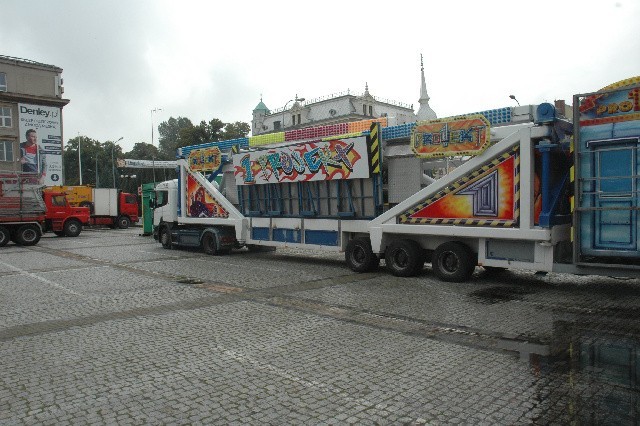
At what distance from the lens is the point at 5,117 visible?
155 ft

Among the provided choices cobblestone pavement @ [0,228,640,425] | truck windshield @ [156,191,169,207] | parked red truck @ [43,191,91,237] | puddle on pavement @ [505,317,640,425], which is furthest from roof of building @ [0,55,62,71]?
puddle on pavement @ [505,317,640,425]

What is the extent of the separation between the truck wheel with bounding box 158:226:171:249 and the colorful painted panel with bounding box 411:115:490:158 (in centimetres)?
1165

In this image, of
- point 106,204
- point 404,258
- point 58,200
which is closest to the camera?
point 404,258

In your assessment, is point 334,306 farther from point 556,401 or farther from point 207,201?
point 207,201

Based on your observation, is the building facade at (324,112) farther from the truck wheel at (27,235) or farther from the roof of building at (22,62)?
the truck wheel at (27,235)

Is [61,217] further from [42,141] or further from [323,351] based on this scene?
[323,351]

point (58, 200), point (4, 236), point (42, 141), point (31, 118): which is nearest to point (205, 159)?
point (4, 236)

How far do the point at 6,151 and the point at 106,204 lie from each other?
1768cm

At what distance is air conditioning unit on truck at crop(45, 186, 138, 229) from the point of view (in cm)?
3522

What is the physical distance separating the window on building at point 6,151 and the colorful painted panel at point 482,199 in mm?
47303

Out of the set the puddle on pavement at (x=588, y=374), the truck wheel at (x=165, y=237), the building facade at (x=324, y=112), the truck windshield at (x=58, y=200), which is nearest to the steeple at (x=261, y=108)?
the building facade at (x=324, y=112)

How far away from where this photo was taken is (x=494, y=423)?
4.12 m

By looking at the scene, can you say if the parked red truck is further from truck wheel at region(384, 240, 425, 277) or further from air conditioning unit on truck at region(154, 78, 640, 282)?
truck wheel at region(384, 240, 425, 277)

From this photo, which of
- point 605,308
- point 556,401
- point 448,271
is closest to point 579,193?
point 605,308
